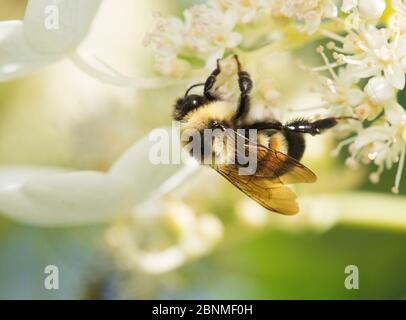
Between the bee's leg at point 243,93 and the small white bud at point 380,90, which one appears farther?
the bee's leg at point 243,93

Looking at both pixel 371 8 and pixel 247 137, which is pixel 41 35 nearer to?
pixel 247 137

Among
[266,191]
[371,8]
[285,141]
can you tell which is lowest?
[266,191]

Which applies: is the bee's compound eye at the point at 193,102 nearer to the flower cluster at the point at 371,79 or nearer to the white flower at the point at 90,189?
the white flower at the point at 90,189

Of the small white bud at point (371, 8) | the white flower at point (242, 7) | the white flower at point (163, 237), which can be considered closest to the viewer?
the small white bud at point (371, 8)

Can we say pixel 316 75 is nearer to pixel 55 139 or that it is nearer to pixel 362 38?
pixel 362 38

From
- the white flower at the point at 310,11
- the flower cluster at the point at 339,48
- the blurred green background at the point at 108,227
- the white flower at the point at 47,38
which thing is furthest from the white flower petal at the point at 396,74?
the blurred green background at the point at 108,227

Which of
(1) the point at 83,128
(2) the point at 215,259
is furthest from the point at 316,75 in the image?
(1) the point at 83,128

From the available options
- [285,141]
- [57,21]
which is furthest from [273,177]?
[57,21]
